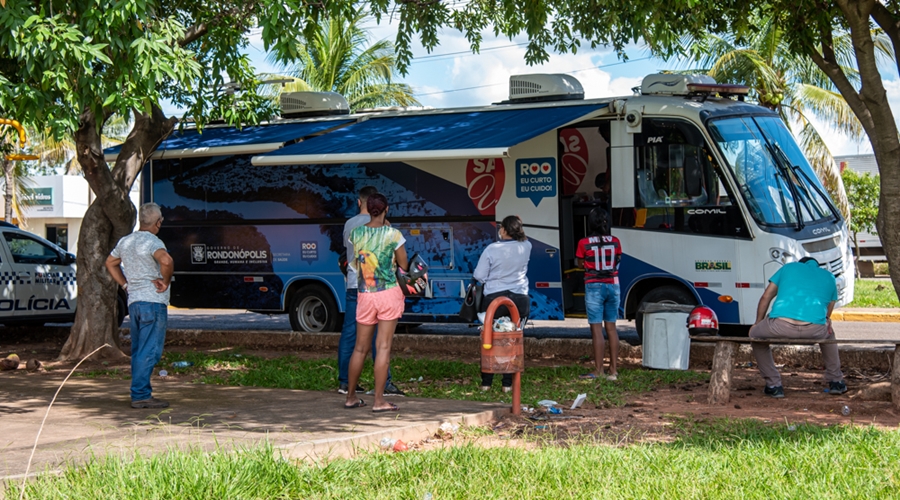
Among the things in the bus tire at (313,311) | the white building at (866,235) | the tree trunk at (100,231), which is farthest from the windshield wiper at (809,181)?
the white building at (866,235)

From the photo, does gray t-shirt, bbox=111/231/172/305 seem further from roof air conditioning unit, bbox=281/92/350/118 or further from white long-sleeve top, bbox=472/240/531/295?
roof air conditioning unit, bbox=281/92/350/118

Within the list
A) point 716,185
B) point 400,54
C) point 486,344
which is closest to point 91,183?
point 400,54

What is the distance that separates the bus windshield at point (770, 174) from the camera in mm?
11414

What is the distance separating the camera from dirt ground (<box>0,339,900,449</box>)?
280 inches

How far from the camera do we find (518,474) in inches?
219

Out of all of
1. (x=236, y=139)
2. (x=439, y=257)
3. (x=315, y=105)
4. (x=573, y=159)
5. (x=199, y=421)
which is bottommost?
(x=199, y=421)

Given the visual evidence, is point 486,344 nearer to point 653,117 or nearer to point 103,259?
point 653,117

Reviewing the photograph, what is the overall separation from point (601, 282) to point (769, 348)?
1.97 meters

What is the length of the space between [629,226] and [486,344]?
483 centimetres

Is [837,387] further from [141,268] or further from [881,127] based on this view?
[141,268]

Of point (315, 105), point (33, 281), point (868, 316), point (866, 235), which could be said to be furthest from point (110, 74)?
point (866, 235)

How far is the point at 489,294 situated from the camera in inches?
372

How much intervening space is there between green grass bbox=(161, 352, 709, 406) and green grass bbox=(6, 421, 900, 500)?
2.50 metres

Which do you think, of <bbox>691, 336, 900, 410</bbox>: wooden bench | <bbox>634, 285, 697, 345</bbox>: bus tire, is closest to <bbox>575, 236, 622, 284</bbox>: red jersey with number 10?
<bbox>691, 336, 900, 410</bbox>: wooden bench
